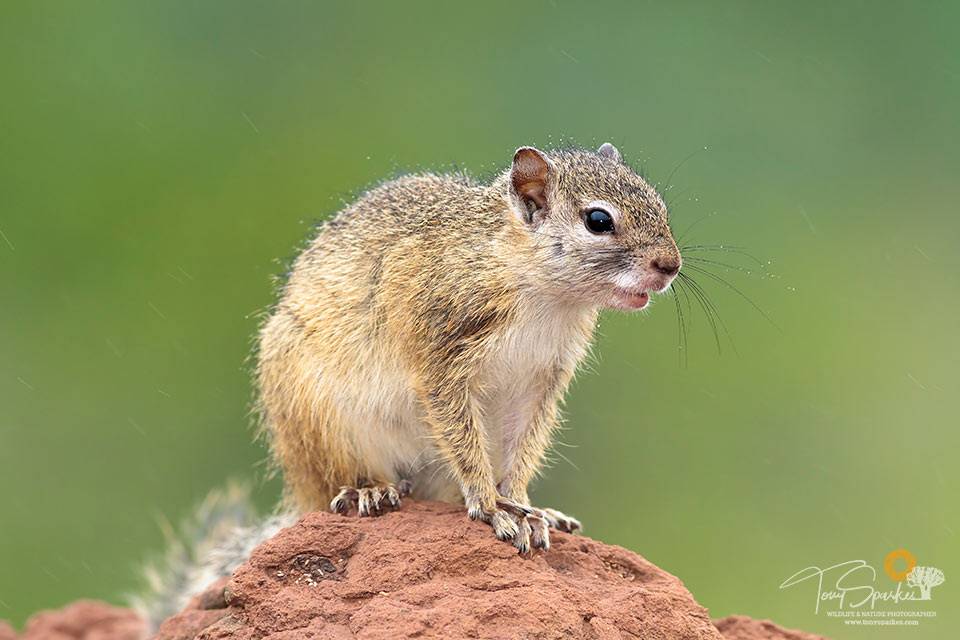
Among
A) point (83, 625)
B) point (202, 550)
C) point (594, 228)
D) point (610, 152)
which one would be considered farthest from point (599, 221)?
point (83, 625)

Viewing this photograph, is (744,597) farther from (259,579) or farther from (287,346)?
(259,579)

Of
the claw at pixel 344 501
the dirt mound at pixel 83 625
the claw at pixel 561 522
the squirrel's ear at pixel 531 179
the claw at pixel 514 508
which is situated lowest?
the dirt mound at pixel 83 625

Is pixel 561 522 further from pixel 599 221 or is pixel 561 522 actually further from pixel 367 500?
pixel 599 221

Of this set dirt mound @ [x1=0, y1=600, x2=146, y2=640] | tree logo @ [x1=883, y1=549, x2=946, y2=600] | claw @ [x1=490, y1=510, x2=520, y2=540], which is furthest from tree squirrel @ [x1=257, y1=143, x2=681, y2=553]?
tree logo @ [x1=883, y1=549, x2=946, y2=600]

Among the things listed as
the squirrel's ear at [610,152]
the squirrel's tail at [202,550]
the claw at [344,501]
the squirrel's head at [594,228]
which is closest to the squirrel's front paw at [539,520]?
the claw at [344,501]

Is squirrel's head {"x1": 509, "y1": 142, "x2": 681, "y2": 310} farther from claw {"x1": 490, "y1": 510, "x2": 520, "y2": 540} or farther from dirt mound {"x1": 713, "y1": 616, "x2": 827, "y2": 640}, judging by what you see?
dirt mound {"x1": 713, "y1": 616, "x2": 827, "y2": 640}

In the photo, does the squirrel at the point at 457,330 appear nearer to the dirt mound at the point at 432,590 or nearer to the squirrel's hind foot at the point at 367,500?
the squirrel's hind foot at the point at 367,500

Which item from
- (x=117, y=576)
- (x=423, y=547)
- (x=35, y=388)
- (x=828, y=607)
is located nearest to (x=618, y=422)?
(x=828, y=607)
